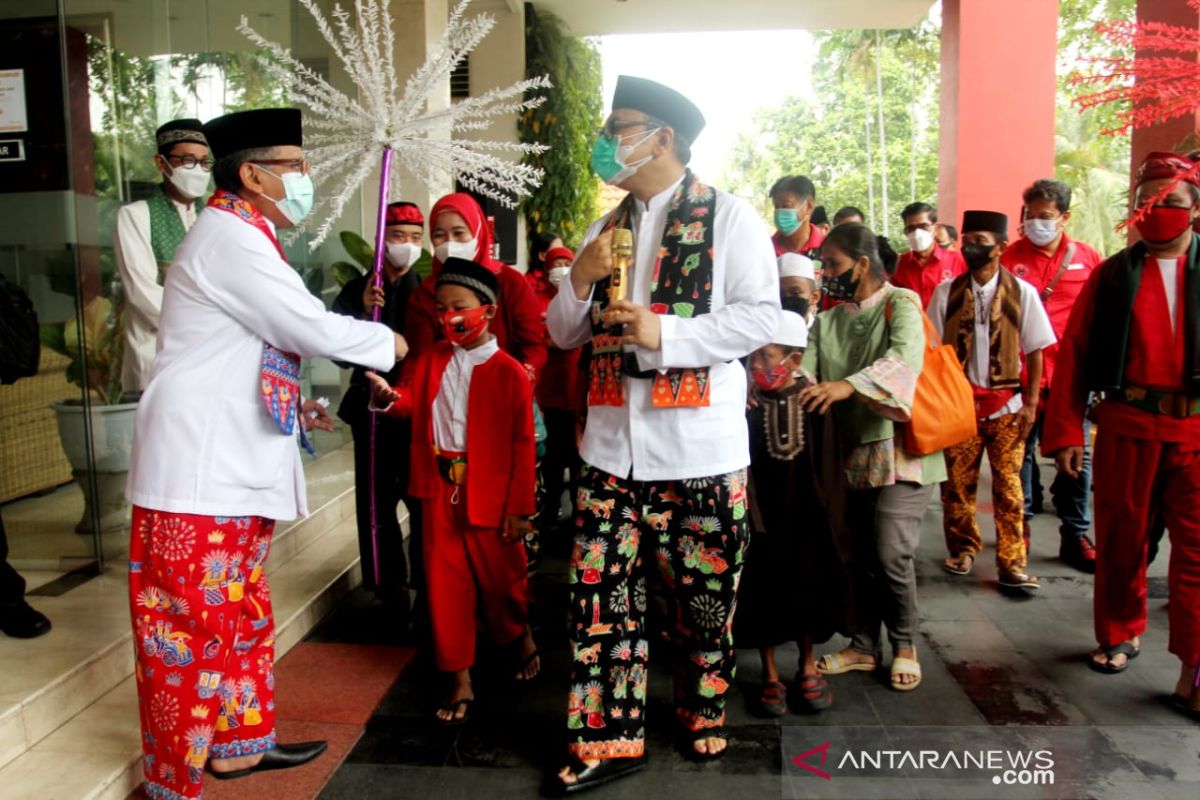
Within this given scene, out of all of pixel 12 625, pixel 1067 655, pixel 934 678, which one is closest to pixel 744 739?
pixel 934 678

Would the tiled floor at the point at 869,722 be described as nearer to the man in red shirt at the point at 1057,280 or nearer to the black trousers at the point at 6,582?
the man in red shirt at the point at 1057,280

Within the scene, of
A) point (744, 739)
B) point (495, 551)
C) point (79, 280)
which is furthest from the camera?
point (79, 280)

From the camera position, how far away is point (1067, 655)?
371 centimetres

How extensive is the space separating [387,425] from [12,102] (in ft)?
6.65

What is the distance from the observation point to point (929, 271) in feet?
22.9

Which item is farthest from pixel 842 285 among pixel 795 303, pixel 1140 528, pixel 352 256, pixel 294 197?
pixel 352 256

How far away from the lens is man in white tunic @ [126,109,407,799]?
2.42 meters

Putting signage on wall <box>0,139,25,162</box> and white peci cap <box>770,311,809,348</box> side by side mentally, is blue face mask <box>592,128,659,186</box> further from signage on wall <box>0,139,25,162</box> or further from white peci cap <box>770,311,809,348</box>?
signage on wall <box>0,139,25,162</box>

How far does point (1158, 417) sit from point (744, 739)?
5.96ft

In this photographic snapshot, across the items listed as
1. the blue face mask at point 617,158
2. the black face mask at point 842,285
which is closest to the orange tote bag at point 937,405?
the black face mask at point 842,285

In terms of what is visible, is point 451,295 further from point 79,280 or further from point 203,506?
point 79,280

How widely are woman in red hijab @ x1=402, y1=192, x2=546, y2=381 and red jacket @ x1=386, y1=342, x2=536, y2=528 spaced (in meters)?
0.45

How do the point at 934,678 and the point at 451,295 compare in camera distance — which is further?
the point at 934,678

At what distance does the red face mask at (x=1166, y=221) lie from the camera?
10.4 feet
